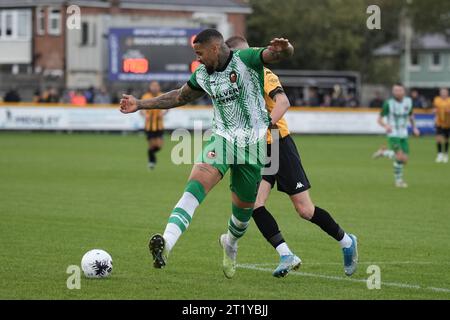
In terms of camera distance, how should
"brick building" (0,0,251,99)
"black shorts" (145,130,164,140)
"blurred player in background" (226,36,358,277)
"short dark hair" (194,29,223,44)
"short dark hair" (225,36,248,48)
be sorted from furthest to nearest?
1. "brick building" (0,0,251,99)
2. "black shorts" (145,130,164,140)
3. "blurred player in background" (226,36,358,277)
4. "short dark hair" (225,36,248,48)
5. "short dark hair" (194,29,223,44)

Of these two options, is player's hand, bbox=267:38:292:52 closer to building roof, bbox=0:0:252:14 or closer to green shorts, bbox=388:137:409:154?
green shorts, bbox=388:137:409:154

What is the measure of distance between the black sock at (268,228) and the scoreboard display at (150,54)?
3817 cm

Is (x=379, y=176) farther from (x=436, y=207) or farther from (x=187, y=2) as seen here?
(x=187, y=2)

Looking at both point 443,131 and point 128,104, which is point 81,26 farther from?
point 128,104

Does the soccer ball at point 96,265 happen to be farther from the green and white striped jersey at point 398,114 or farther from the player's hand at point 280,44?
the green and white striped jersey at point 398,114

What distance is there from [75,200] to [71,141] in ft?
70.0

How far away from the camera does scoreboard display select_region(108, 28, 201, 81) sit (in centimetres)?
4844

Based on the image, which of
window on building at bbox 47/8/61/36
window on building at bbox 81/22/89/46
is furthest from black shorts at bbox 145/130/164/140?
window on building at bbox 47/8/61/36

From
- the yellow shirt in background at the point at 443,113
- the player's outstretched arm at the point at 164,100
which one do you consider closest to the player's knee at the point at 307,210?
the player's outstretched arm at the point at 164,100

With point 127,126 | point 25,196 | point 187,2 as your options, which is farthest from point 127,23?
point 25,196

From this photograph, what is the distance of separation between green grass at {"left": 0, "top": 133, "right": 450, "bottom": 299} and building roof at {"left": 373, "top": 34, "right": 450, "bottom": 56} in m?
68.2

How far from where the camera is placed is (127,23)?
64875 mm

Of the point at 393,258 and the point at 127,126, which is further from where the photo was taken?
the point at 127,126
